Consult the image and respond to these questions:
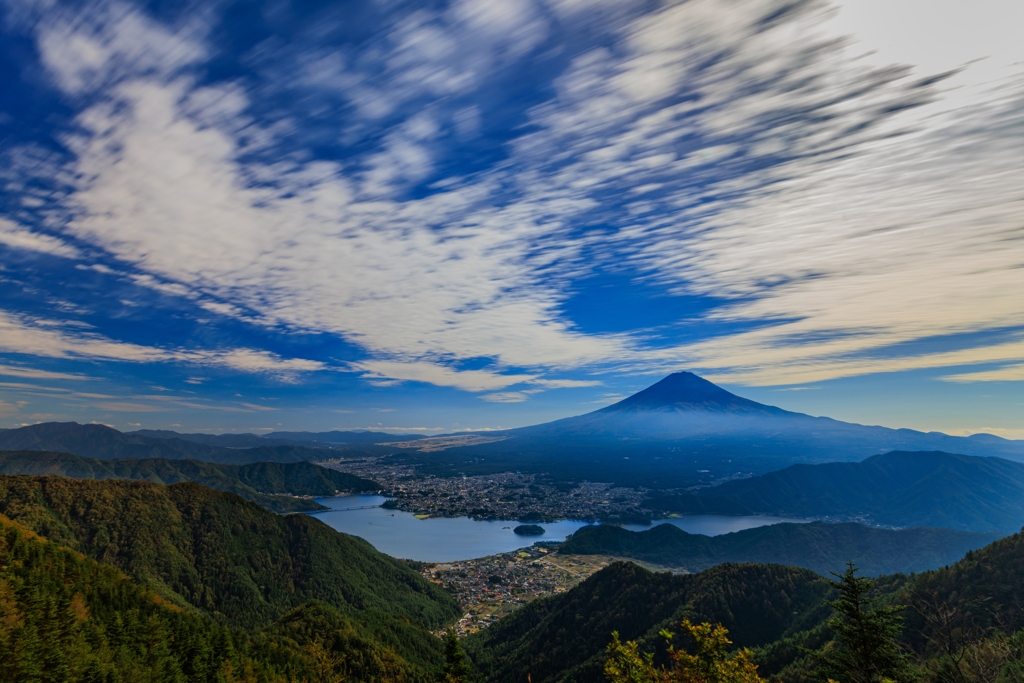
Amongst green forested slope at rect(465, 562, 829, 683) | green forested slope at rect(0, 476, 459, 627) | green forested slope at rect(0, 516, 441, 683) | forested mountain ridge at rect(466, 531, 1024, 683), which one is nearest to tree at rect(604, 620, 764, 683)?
A: green forested slope at rect(0, 516, 441, 683)

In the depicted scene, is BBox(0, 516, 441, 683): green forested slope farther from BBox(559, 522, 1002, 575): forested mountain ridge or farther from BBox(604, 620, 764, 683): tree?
BBox(559, 522, 1002, 575): forested mountain ridge

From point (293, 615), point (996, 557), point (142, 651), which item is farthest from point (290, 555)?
point (996, 557)

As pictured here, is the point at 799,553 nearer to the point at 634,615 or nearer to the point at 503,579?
the point at 503,579

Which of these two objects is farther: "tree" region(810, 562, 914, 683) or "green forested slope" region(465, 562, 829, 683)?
"green forested slope" region(465, 562, 829, 683)

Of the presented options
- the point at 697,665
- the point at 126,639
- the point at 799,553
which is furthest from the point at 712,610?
the point at 799,553

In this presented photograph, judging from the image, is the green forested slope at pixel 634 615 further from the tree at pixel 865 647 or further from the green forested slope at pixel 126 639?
the tree at pixel 865 647

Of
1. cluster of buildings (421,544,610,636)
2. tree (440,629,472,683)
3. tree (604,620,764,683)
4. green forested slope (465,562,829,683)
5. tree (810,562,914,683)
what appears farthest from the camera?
cluster of buildings (421,544,610,636)

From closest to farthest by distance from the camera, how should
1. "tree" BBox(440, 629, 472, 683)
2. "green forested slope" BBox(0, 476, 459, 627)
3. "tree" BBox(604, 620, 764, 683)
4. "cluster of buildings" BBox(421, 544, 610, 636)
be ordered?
"tree" BBox(604, 620, 764, 683) < "tree" BBox(440, 629, 472, 683) < "green forested slope" BBox(0, 476, 459, 627) < "cluster of buildings" BBox(421, 544, 610, 636)
